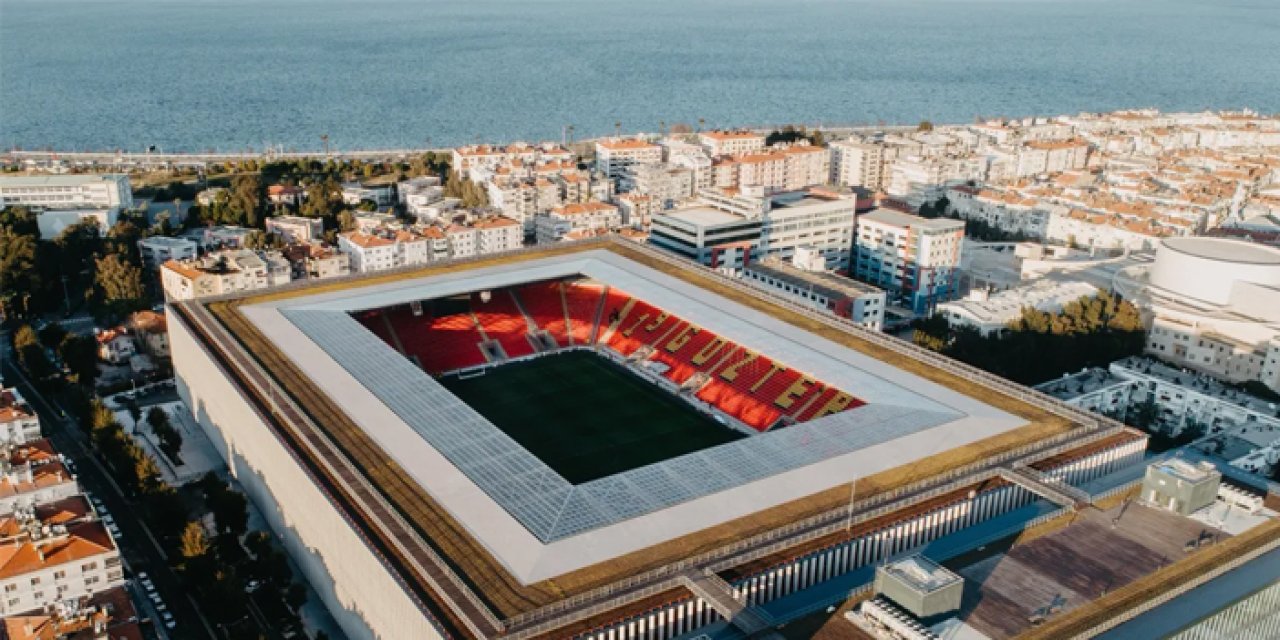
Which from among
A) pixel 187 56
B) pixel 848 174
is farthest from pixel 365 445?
pixel 187 56

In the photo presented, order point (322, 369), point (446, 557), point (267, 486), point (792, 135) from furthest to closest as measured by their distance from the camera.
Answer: point (792, 135), point (322, 369), point (267, 486), point (446, 557)

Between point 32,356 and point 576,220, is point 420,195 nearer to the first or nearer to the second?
point 576,220

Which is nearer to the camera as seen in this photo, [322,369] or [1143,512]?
[1143,512]

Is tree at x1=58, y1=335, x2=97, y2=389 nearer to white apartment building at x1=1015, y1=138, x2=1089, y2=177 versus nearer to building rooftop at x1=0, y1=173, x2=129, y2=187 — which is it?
building rooftop at x1=0, y1=173, x2=129, y2=187

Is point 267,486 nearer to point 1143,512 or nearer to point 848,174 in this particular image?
point 1143,512

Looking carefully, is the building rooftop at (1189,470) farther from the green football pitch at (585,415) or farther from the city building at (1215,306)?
the city building at (1215,306)

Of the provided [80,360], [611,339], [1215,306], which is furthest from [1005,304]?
[80,360]

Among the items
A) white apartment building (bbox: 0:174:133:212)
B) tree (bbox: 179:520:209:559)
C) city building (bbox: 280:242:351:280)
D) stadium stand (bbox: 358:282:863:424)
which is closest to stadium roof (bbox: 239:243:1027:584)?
stadium stand (bbox: 358:282:863:424)
